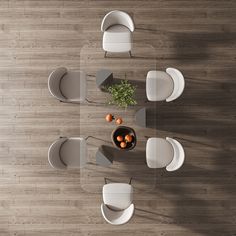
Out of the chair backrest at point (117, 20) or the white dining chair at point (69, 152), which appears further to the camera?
the white dining chair at point (69, 152)

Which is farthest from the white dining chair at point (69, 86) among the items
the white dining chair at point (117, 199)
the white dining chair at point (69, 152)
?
the white dining chair at point (117, 199)

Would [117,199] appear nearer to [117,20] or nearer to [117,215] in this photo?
[117,215]

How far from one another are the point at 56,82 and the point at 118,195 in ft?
5.26

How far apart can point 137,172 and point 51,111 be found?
1553 mm

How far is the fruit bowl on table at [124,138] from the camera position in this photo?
397 cm

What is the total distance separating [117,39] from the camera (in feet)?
14.3

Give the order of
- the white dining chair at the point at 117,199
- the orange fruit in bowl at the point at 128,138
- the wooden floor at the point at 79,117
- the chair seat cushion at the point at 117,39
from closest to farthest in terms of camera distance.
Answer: the orange fruit in bowl at the point at 128,138, the chair seat cushion at the point at 117,39, the white dining chair at the point at 117,199, the wooden floor at the point at 79,117

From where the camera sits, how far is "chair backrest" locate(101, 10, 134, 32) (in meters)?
4.27

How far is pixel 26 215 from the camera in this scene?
16.0 feet

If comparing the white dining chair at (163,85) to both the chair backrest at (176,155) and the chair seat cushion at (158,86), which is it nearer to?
the chair seat cushion at (158,86)

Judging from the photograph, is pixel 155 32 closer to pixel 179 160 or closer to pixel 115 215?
pixel 179 160

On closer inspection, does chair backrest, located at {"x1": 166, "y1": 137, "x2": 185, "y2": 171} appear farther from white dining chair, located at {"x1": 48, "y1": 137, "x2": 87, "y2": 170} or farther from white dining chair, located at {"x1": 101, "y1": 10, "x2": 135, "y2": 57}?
white dining chair, located at {"x1": 101, "y1": 10, "x2": 135, "y2": 57}

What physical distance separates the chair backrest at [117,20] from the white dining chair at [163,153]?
4.75 feet

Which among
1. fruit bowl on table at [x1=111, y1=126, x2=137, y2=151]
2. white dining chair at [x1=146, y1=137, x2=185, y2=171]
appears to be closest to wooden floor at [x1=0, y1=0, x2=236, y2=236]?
white dining chair at [x1=146, y1=137, x2=185, y2=171]
